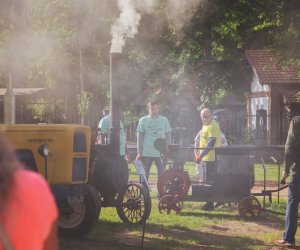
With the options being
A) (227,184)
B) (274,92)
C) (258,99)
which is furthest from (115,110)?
(258,99)

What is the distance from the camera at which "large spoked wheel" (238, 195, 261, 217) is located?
371 inches

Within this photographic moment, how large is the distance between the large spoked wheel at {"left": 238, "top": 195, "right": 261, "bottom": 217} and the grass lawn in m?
0.11

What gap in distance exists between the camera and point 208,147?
991cm

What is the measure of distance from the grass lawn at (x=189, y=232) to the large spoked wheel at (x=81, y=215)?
115 millimetres

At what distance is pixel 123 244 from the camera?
292 inches

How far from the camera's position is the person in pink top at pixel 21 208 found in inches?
64.6

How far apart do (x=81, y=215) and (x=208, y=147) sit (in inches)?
110

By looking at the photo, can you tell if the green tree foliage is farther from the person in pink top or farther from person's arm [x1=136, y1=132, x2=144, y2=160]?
the person in pink top

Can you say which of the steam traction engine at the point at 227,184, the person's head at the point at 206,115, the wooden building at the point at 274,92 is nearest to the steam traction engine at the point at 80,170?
the steam traction engine at the point at 227,184

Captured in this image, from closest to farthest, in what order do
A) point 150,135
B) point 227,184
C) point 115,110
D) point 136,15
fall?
point 115,110 < point 227,184 < point 136,15 < point 150,135

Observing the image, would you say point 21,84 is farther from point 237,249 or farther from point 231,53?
point 237,249

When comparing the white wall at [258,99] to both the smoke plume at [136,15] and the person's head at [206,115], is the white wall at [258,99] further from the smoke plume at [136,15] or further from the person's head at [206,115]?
the person's head at [206,115]

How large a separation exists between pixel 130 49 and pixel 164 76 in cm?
396

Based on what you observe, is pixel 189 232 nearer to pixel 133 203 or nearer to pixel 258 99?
pixel 133 203
